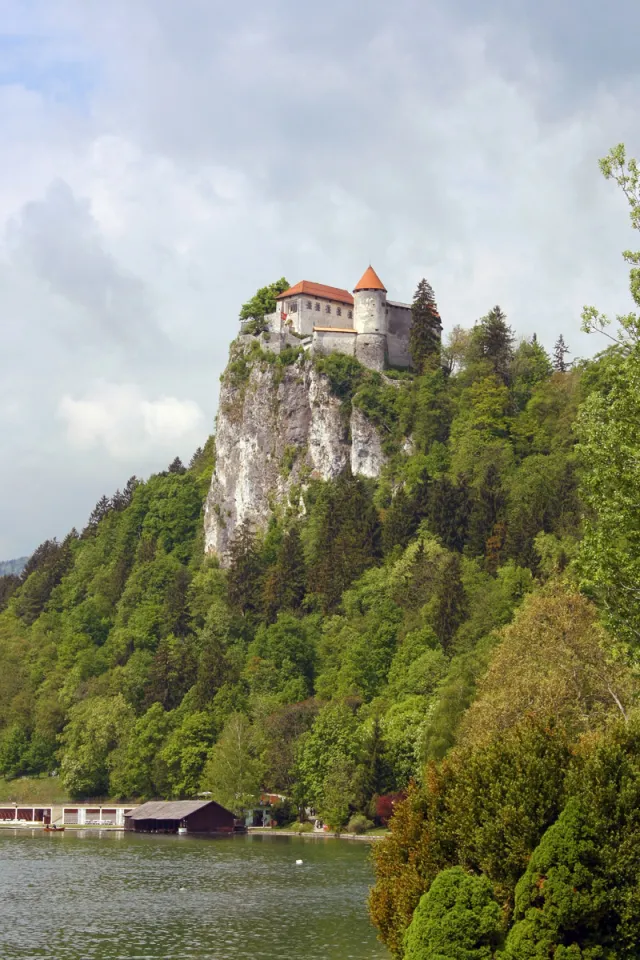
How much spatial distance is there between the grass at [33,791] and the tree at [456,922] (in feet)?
330

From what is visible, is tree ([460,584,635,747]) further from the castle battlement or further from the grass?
the castle battlement

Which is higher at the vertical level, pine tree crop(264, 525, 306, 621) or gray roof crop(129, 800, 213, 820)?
pine tree crop(264, 525, 306, 621)

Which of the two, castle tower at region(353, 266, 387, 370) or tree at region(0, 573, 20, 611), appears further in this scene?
tree at region(0, 573, 20, 611)

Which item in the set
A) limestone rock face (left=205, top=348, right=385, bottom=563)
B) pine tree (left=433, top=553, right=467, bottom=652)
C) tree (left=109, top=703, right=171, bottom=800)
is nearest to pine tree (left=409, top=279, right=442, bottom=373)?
limestone rock face (left=205, top=348, right=385, bottom=563)

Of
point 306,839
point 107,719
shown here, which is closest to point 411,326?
point 107,719

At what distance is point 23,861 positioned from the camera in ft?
248

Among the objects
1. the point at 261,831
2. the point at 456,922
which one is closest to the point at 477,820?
the point at 456,922

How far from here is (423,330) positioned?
144375 mm

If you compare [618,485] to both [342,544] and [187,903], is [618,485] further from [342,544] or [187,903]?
[342,544]

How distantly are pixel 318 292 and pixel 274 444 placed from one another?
741 inches

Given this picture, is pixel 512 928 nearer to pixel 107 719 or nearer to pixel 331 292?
pixel 107 719

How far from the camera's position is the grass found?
12481 cm

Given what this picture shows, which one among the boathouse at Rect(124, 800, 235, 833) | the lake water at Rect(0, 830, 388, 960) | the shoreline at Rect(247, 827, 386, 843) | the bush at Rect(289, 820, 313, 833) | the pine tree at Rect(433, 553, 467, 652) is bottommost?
the lake water at Rect(0, 830, 388, 960)

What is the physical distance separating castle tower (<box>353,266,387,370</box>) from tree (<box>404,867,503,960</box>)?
11857 centimetres
